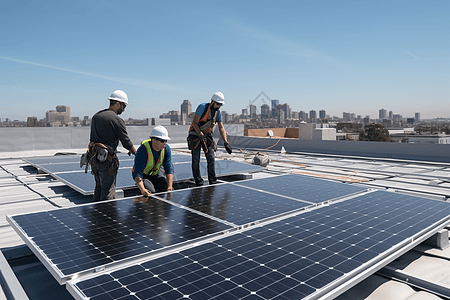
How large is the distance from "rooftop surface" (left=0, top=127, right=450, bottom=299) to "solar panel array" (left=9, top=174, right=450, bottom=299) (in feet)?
0.81

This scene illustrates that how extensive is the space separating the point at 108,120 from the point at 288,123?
94.6 ft

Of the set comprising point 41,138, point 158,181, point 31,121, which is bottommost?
point 158,181

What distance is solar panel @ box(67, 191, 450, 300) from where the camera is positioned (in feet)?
6.69

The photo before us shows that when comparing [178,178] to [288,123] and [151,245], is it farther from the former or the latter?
[288,123]

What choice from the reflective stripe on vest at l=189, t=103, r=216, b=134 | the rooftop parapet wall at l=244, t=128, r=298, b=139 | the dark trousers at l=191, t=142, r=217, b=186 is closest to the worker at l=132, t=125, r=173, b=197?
the dark trousers at l=191, t=142, r=217, b=186

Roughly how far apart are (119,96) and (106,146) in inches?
32.4

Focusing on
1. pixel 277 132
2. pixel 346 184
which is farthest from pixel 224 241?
pixel 277 132

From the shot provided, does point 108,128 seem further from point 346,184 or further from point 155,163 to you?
point 346,184

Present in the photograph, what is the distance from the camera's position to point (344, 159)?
47.3 ft

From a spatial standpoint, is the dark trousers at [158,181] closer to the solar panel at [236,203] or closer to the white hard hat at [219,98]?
the solar panel at [236,203]

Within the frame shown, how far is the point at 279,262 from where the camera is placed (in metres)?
2.43

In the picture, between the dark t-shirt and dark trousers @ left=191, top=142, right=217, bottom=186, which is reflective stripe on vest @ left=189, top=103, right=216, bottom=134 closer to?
dark trousers @ left=191, top=142, right=217, bottom=186

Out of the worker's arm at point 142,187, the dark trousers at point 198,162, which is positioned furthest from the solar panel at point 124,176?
the worker's arm at point 142,187

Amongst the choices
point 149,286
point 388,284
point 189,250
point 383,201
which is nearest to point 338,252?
point 388,284
